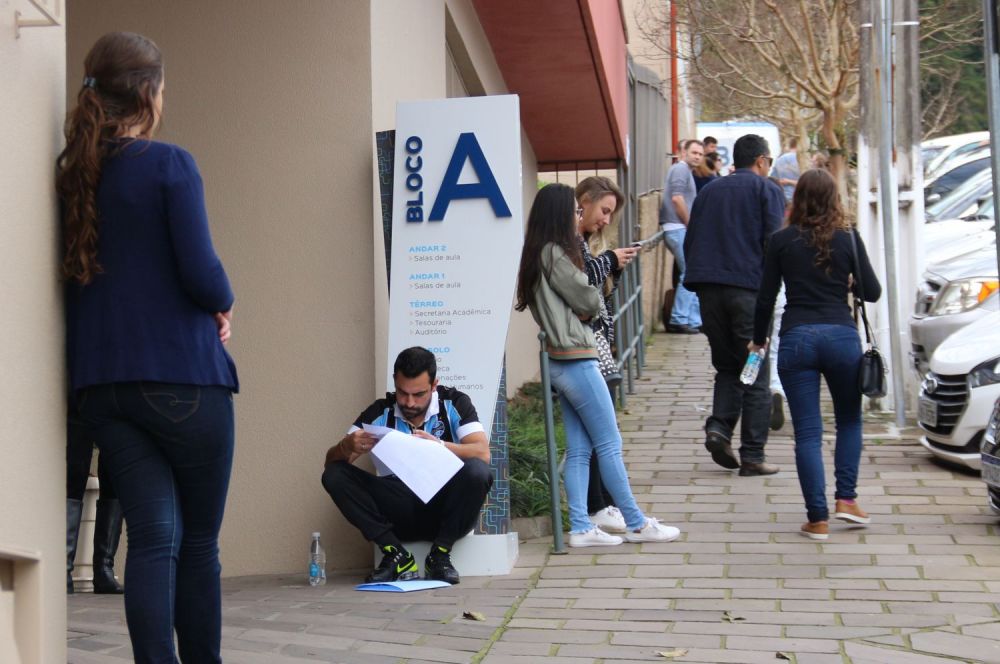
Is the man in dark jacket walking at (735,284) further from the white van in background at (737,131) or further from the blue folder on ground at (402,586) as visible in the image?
the white van in background at (737,131)

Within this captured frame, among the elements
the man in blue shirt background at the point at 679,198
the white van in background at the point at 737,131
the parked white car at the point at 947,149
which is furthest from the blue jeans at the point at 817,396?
the white van in background at the point at 737,131

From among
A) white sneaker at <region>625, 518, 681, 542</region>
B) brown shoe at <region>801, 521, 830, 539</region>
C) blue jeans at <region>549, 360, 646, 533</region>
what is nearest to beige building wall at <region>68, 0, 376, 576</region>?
blue jeans at <region>549, 360, 646, 533</region>

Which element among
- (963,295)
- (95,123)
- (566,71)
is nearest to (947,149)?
(566,71)

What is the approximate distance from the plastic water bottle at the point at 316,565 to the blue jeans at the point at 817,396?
2.41m

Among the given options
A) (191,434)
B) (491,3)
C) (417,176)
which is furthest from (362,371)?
(491,3)

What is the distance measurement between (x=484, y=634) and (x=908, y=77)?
7.37 metres

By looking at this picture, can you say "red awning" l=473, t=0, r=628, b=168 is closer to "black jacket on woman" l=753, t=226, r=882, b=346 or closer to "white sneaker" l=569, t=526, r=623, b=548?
"black jacket on woman" l=753, t=226, r=882, b=346

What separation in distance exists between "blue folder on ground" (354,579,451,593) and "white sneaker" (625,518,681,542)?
3.87ft

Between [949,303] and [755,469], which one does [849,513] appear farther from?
[949,303]

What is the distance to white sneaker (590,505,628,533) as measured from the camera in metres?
7.38

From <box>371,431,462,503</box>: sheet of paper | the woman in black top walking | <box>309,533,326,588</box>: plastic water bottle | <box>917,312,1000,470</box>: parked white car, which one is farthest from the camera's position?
<box>917,312,1000,470</box>: parked white car

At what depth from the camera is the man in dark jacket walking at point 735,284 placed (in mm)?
8539

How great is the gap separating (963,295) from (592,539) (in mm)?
4603

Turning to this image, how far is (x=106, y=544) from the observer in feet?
20.7
